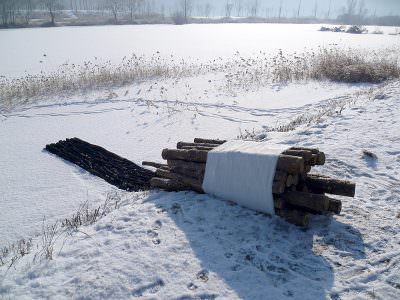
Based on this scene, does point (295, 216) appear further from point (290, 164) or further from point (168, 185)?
point (168, 185)

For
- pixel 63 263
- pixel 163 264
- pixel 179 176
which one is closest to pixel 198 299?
pixel 163 264

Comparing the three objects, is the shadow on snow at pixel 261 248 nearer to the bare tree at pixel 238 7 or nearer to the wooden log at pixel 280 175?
the wooden log at pixel 280 175

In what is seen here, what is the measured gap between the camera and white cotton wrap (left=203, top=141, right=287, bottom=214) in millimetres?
4438

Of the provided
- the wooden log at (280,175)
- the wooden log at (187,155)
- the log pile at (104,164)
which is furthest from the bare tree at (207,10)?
the wooden log at (280,175)

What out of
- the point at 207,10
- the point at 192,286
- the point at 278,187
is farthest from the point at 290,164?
the point at 207,10

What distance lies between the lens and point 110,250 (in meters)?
4.27

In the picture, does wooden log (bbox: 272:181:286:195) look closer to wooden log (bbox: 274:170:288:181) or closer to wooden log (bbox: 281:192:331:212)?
wooden log (bbox: 274:170:288:181)

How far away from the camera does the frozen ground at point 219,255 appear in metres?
3.61

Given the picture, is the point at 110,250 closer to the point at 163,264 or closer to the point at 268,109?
the point at 163,264

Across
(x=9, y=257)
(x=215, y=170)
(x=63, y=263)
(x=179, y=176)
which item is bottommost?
(x=9, y=257)

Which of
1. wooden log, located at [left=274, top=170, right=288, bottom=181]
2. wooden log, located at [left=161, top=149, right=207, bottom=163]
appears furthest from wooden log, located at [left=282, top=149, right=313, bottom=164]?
wooden log, located at [left=161, top=149, right=207, bottom=163]

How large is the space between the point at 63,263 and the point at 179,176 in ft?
7.32

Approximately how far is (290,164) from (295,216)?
657mm

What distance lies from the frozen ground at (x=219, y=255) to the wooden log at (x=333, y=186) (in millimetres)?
317
